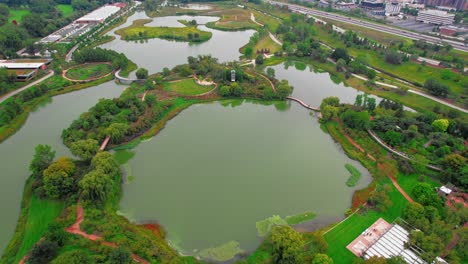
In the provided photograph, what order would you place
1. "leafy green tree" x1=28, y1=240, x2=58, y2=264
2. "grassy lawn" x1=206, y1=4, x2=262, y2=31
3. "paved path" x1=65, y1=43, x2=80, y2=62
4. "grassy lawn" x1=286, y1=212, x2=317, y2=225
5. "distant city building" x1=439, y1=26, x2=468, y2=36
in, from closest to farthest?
"leafy green tree" x1=28, y1=240, x2=58, y2=264, "grassy lawn" x1=286, y1=212, x2=317, y2=225, "paved path" x1=65, y1=43, x2=80, y2=62, "distant city building" x1=439, y1=26, x2=468, y2=36, "grassy lawn" x1=206, y1=4, x2=262, y2=31

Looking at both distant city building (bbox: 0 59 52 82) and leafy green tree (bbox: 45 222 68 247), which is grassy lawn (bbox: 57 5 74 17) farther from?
leafy green tree (bbox: 45 222 68 247)

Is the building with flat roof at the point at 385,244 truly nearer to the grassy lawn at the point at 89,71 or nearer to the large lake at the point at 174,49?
the large lake at the point at 174,49

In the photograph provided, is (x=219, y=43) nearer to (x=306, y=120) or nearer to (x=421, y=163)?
(x=306, y=120)

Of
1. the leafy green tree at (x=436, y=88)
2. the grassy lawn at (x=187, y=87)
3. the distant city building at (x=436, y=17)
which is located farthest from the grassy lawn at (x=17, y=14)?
the distant city building at (x=436, y=17)

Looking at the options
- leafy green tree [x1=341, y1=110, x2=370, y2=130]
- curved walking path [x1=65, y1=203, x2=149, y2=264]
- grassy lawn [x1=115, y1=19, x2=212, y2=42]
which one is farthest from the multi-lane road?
curved walking path [x1=65, y1=203, x2=149, y2=264]

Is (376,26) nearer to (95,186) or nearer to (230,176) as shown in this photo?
(230,176)

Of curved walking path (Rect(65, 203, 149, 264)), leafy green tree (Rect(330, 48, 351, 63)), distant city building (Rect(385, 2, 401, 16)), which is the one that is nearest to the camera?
curved walking path (Rect(65, 203, 149, 264))

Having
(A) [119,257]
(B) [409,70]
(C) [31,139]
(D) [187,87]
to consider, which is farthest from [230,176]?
(B) [409,70]
